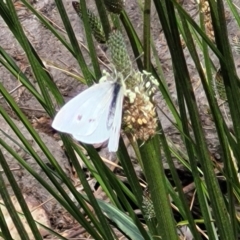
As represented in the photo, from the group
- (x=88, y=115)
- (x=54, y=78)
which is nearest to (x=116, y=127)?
(x=88, y=115)

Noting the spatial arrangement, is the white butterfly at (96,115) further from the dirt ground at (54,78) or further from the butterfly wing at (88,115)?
the dirt ground at (54,78)

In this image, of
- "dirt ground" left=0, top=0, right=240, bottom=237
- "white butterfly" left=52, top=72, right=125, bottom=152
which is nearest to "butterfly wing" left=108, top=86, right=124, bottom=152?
"white butterfly" left=52, top=72, right=125, bottom=152

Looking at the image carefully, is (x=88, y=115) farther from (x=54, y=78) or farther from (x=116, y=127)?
(x=54, y=78)

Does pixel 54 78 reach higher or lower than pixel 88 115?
lower

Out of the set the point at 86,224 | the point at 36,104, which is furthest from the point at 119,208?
the point at 36,104

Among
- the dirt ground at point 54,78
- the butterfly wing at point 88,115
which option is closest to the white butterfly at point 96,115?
the butterfly wing at point 88,115

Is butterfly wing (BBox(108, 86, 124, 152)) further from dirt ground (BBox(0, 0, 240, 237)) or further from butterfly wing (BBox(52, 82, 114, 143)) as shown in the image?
dirt ground (BBox(0, 0, 240, 237))

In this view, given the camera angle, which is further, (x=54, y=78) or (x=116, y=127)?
(x=54, y=78)
